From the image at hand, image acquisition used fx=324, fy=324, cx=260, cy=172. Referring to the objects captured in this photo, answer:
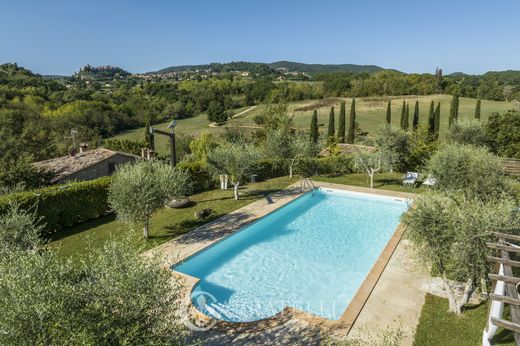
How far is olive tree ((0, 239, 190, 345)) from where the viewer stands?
13.3 feet

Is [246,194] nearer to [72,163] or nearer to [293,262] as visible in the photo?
[293,262]

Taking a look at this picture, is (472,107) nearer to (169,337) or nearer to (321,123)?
(321,123)

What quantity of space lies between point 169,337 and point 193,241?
791 centimetres

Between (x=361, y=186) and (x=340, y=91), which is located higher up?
(x=340, y=91)

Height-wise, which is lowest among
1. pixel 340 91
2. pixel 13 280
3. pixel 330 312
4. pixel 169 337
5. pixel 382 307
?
pixel 330 312

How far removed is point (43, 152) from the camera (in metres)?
33.9

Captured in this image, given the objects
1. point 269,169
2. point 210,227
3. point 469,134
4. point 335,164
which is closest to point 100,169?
point 269,169

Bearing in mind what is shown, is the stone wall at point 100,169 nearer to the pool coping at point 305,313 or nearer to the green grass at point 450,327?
the pool coping at point 305,313

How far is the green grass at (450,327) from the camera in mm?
6891

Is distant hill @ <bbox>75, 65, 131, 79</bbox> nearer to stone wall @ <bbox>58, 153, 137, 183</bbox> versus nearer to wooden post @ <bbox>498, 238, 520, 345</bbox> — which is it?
stone wall @ <bbox>58, 153, 137, 183</bbox>

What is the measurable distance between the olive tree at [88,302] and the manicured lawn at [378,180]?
59.5 feet

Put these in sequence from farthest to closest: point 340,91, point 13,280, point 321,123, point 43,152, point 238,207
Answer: point 340,91, point 321,123, point 43,152, point 238,207, point 13,280

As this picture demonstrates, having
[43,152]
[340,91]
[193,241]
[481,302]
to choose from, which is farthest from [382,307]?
[340,91]

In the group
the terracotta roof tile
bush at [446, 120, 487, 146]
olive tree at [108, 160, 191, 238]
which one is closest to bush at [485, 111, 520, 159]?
bush at [446, 120, 487, 146]
